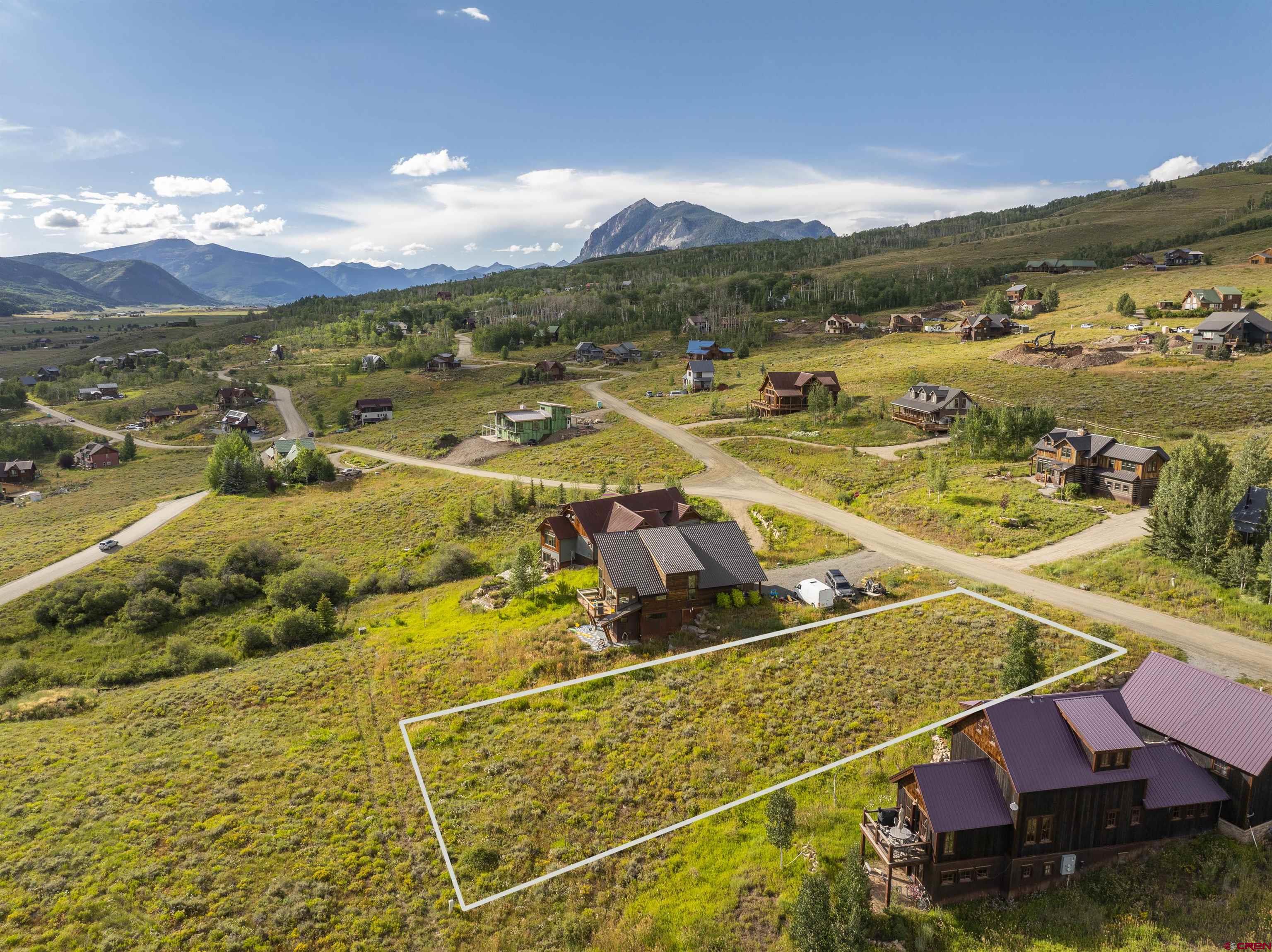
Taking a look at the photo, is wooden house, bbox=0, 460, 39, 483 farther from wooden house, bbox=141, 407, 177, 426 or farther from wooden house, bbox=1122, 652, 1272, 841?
wooden house, bbox=1122, 652, 1272, 841

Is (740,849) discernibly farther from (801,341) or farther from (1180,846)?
(801,341)

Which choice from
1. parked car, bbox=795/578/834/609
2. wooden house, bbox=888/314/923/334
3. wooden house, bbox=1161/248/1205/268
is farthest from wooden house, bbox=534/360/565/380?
wooden house, bbox=1161/248/1205/268

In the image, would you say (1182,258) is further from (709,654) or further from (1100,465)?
(709,654)

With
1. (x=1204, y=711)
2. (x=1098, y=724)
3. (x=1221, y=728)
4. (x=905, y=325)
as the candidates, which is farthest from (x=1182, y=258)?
(x=1098, y=724)

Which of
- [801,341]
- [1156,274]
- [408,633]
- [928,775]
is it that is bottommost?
[408,633]

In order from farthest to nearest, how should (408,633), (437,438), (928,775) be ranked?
1. (437,438)
2. (408,633)
3. (928,775)

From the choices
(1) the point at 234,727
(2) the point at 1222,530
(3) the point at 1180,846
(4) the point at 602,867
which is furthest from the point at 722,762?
(2) the point at 1222,530
